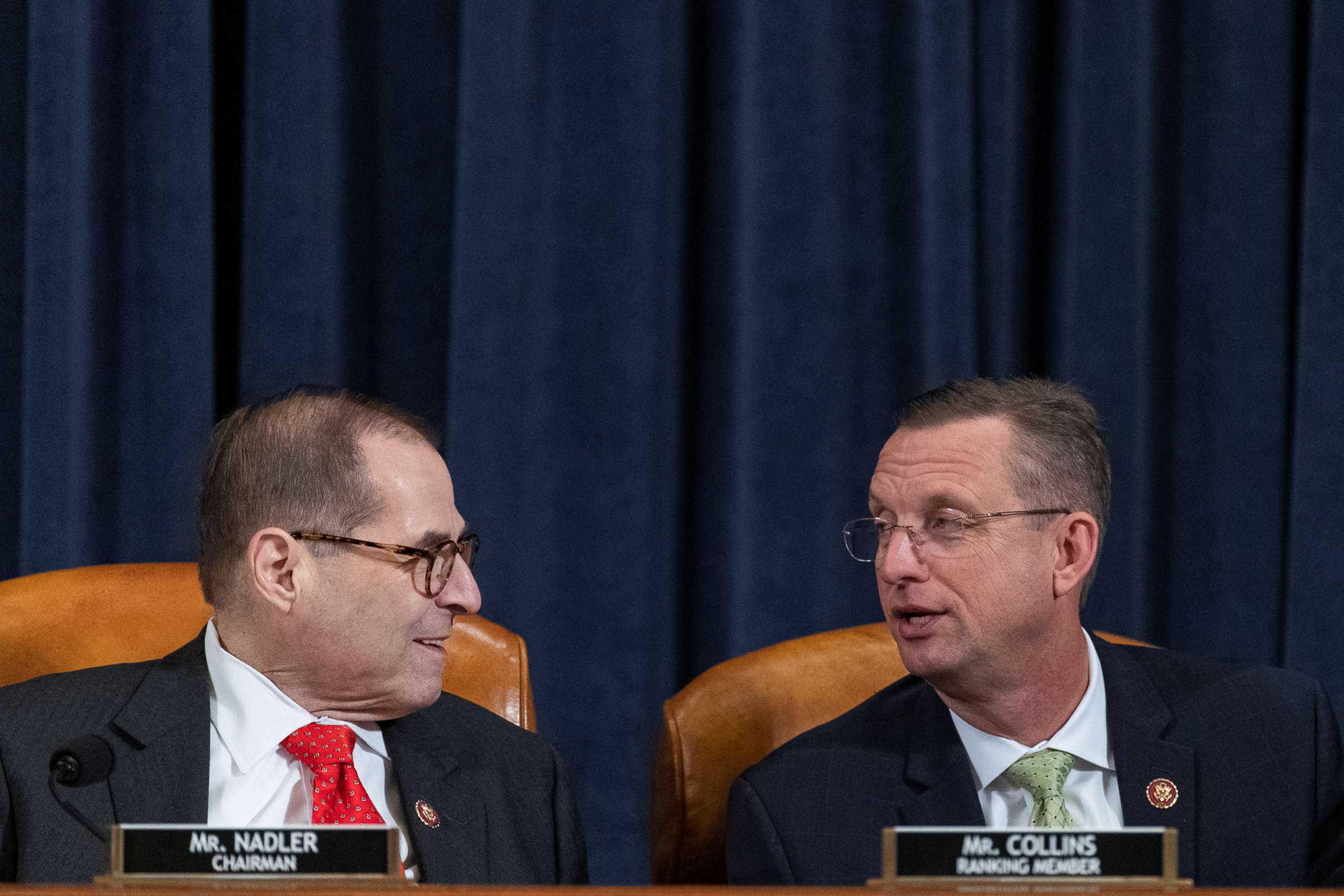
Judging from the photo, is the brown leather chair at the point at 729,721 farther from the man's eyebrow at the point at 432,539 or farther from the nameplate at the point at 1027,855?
the nameplate at the point at 1027,855

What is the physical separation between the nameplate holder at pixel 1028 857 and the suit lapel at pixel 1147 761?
551 mm

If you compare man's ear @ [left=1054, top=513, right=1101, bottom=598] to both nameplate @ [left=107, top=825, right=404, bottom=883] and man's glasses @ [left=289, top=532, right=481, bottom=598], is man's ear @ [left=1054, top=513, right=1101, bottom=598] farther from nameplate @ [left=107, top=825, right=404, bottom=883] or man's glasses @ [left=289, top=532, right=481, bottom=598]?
nameplate @ [left=107, top=825, right=404, bottom=883]

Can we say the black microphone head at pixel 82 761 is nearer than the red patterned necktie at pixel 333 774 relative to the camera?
Yes

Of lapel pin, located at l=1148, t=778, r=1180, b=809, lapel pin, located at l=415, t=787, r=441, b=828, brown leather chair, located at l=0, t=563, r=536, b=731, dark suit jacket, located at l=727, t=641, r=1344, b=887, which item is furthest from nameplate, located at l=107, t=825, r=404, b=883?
lapel pin, located at l=1148, t=778, r=1180, b=809

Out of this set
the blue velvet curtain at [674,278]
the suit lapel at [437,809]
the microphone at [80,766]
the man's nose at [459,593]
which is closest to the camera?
the microphone at [80,766]

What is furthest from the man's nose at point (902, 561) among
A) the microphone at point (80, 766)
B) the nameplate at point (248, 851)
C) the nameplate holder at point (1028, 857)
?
the microphone at point (80, 766)

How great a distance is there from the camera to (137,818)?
1581 mm

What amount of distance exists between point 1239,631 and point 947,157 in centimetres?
105

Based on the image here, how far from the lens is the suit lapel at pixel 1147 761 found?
5.80 ft

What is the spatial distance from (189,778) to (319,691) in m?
0.20

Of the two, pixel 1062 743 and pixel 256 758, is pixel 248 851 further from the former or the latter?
pixel 1062 743

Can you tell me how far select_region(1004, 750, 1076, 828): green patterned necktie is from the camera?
1748 millimetres

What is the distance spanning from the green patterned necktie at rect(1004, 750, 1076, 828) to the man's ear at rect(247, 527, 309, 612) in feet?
3.04

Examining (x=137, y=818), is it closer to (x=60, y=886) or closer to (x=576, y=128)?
(x=60, y=886)
